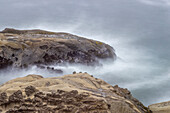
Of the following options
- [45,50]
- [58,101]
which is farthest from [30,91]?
[45,50]

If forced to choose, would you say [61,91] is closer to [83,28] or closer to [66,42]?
[66,42]

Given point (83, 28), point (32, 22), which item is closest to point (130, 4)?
point (83, 28)

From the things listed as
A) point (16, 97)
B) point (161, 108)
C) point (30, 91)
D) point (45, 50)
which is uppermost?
point (45, 50)

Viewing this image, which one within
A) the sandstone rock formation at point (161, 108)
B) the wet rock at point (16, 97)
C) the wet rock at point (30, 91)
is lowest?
the sandstone rock formation at point (161, 108)

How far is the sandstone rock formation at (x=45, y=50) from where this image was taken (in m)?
14.0

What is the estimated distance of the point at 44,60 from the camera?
47.3ft

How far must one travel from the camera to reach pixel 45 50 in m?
14.6

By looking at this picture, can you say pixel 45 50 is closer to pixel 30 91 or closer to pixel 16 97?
pixel 30 91

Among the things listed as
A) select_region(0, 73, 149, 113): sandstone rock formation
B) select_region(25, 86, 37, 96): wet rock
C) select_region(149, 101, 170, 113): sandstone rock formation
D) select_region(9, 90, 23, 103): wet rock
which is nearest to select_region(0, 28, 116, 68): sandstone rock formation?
select_region(0, 73, 149, 113): sandstone rock formation

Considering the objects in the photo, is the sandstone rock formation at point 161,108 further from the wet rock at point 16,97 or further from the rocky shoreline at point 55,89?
the wet rock at point 16,97

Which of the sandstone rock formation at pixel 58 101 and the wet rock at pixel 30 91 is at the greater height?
the wet rock at pixel 30 91

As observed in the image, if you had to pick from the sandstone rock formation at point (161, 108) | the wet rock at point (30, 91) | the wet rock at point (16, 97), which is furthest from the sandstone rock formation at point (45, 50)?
the wet rock at point (16, 97)

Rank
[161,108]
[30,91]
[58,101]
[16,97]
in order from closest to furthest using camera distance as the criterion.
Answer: [58,101] → [16,97] → [30,91] → [161,108]

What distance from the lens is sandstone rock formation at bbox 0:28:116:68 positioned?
14.0m
